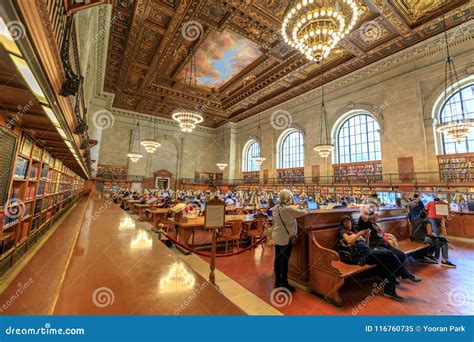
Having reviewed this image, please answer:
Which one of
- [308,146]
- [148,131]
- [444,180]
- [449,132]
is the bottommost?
[444,180]

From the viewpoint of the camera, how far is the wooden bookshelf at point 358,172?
10.9 metres

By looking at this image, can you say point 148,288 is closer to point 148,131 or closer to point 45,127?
point 45,127

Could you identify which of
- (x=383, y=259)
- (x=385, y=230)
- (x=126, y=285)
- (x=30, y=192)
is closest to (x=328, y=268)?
(x=383, y=259)

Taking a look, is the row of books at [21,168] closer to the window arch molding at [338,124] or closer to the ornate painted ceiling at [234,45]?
the ornate painted ceiling at [234,45]

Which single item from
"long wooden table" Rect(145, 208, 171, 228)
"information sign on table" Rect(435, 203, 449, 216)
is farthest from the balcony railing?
"long wooden table" Rect(145, 208, 171, 228)

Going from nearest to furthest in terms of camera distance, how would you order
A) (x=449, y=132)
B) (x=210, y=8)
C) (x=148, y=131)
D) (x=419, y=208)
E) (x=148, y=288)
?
(x=148, y=288) < (x=419, y=208) < (x=449, y=132) < (x=210, y=8) < (x=148, y=131)

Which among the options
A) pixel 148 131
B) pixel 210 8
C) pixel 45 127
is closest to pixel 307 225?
pixel 45 127

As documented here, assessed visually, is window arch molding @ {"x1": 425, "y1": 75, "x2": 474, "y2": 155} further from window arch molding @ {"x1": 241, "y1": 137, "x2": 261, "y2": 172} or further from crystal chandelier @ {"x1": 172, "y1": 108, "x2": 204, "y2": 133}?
window arch molding @ {"x1": 241, "y1": 137, "x2": 261, "y2": 172}

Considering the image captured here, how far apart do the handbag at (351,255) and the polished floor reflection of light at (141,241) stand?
2.83 meters

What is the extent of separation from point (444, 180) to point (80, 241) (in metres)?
12.1

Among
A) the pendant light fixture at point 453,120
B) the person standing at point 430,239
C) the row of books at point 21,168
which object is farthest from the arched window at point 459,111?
the row of books at point 21,168

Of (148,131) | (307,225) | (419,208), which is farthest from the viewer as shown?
(148,131)

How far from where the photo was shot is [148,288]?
909 mm

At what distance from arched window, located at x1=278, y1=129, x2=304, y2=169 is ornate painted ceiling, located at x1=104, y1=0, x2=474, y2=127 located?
305 cm
